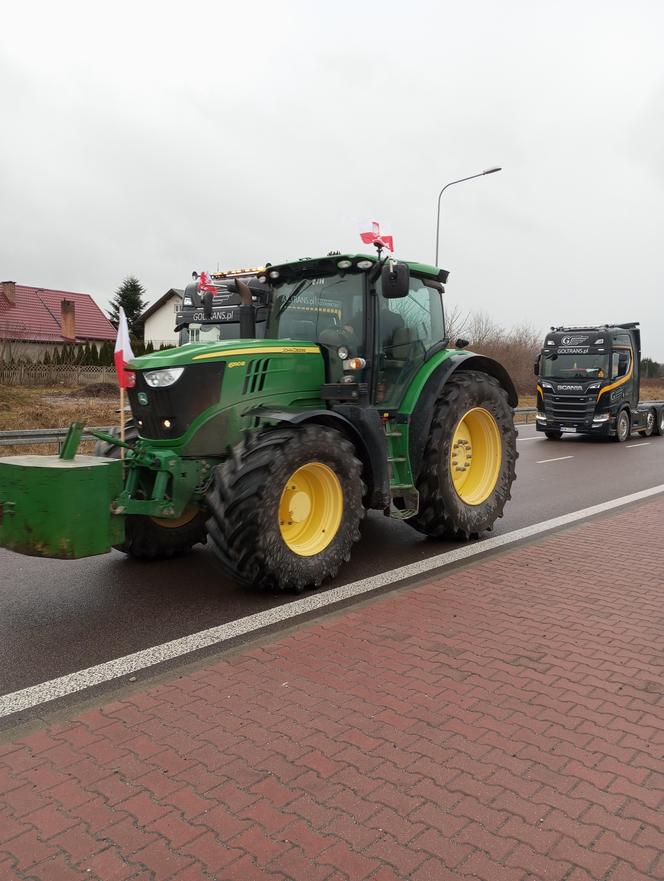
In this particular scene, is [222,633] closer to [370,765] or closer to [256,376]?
[370,765]

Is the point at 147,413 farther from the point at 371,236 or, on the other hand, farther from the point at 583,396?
the point at 583,396

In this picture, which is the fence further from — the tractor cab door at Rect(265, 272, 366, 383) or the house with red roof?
the tractor cab door at Rect(265, 272, 366, 383)

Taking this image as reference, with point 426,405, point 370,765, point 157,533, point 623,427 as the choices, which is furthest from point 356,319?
point 623,427

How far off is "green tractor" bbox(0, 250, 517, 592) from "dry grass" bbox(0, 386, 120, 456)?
27.0ft

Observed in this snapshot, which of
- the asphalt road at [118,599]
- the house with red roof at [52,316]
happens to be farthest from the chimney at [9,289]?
the asphalt road at [118,599]

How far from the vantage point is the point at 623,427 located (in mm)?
18344

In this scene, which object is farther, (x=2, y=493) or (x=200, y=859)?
(x=2, y=493)

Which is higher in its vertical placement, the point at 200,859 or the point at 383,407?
the point at 383,407

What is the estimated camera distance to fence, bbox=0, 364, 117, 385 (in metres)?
26.6

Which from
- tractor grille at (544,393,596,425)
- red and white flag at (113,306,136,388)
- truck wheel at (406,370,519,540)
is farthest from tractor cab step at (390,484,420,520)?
tractor grille at (544,393,596,425)

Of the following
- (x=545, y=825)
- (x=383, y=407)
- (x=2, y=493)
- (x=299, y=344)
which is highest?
(x=299, y=344)

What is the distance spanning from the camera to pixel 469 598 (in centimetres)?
517

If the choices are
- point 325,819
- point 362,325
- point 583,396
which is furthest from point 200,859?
point 583,396

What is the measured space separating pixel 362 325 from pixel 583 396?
512 inches
